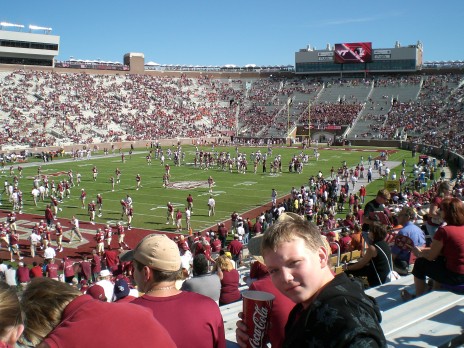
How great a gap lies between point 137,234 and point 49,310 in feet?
62.7

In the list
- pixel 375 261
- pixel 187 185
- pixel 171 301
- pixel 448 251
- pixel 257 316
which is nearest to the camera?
pixel 257 316

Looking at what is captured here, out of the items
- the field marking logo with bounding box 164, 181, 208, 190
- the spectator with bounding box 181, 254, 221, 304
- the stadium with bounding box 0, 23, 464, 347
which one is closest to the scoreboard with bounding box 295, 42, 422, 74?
the stadium with bounding box 0, 23, 464, 347

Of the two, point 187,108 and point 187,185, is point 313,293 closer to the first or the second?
point 187,185

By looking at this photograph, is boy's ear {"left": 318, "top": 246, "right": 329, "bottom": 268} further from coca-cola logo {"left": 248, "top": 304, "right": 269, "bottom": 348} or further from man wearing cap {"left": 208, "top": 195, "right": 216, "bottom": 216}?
man wearing cap {"left": 208, "top": 195, "right": 216, "bottom": 216}

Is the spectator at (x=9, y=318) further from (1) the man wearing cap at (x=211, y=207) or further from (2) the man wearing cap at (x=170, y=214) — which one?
(1) the man wearing cap at (x=211, y=207)

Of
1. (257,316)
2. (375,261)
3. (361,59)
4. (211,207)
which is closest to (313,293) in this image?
(257,316)

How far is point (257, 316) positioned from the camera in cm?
246

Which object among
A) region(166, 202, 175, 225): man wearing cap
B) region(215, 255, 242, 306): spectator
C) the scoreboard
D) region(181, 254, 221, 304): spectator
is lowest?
region(166, 202, 175, 225): man wearing cap

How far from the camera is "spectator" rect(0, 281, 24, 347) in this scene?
2.07 metres

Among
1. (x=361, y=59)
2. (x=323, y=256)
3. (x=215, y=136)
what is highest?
(x=361, y=59)

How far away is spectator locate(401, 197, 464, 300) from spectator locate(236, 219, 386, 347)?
2.86m

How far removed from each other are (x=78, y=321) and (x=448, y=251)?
150 inches

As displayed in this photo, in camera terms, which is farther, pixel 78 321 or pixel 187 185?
pixel 187 185

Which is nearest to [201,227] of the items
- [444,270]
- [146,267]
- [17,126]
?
[444,270]
